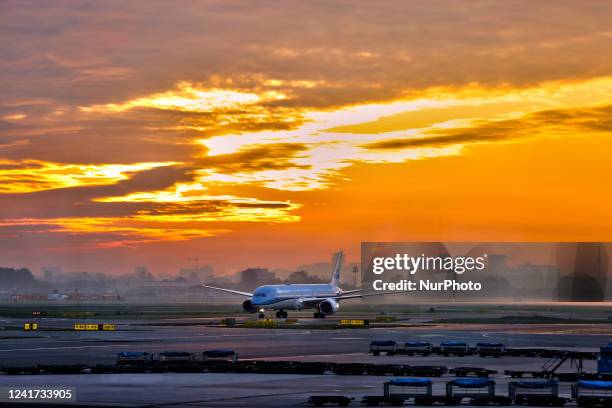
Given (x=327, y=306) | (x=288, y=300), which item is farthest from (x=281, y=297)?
(x=327, y=306)

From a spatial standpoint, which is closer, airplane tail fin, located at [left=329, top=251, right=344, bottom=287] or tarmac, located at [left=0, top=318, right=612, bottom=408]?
tarmac, located at [left=0, top=318, right=612, bottom=408]

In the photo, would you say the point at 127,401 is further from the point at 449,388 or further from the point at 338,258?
the point at 338,258

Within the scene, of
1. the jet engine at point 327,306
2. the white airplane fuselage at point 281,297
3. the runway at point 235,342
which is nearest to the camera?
the runway at point 235,342

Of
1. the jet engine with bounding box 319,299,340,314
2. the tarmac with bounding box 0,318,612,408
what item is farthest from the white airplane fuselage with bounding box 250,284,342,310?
the tarmac with bounding box 0,318,612,408

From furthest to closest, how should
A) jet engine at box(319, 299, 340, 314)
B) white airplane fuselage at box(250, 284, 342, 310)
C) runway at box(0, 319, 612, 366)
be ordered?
white airplane fuselage at box(250, 284, 342, 310)
jet engine at box(319, 299, 340, 314)
runway at box(0, 319, 612, 366)

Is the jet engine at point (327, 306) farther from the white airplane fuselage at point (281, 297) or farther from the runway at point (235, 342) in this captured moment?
the runway at point (235, 342)

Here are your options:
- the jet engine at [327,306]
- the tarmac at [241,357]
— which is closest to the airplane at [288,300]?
the jet engine at [327,306]

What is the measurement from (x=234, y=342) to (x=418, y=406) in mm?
46169

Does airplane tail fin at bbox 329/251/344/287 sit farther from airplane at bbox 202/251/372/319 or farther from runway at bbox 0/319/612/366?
runway at bbox 0/319/612/366

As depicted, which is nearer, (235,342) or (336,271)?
(235,342)

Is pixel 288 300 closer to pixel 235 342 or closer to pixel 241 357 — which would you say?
pixel 235 342

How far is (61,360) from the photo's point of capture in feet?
207

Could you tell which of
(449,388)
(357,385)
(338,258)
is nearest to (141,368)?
(357,385)

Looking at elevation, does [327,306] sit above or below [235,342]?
above
